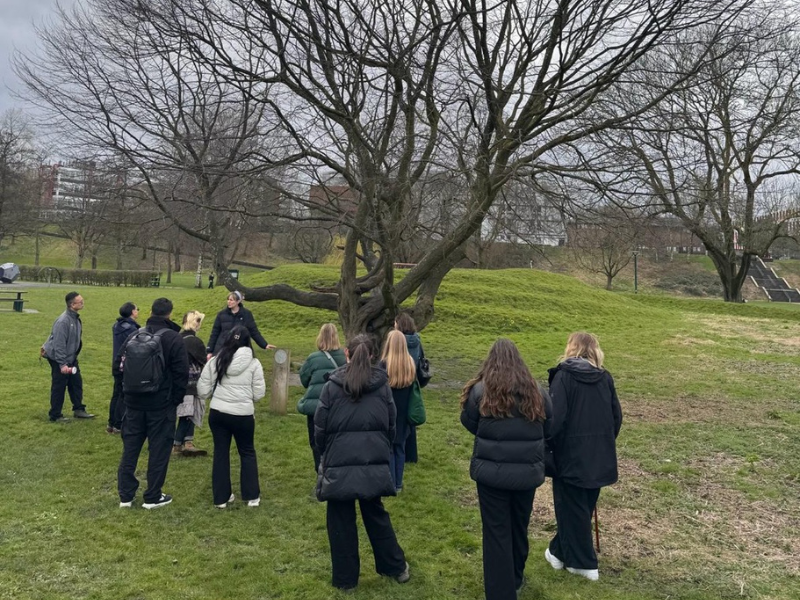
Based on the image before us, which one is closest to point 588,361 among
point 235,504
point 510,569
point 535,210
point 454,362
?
point 510,569

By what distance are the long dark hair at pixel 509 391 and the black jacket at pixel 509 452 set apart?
51 millimetres

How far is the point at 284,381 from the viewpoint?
8.95 m

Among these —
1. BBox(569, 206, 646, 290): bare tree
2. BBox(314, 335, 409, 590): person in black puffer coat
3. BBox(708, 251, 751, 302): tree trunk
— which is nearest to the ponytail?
BBox(314, 335, 409, 590): person in black puffer coat

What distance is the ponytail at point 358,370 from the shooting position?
3875 millimetres

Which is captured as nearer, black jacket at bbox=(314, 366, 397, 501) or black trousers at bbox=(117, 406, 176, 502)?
black jacket at bbox=(314, 366, 397, 501)

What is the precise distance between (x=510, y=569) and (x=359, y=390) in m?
1.51

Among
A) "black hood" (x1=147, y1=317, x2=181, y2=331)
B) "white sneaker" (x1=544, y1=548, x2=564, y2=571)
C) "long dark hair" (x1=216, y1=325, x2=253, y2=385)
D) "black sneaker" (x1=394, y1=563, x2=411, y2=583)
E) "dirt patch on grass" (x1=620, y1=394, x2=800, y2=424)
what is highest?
"black hood" (x1=147, y1=317, x2=181, y2=331)

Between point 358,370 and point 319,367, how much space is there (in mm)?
1573

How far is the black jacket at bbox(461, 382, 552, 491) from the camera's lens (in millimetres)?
3637

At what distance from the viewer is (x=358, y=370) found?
12.9ft

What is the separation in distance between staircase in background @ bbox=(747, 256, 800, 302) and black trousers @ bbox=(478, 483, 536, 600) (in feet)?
164

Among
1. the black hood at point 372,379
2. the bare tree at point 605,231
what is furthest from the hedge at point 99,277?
the black hood at point 372,379

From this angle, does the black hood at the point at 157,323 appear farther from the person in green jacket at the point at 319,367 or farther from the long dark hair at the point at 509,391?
the long dark hair at the point at 509,391

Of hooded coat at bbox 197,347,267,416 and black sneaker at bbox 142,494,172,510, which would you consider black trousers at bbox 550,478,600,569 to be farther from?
black sneaker at bbox 142,494,172,510
